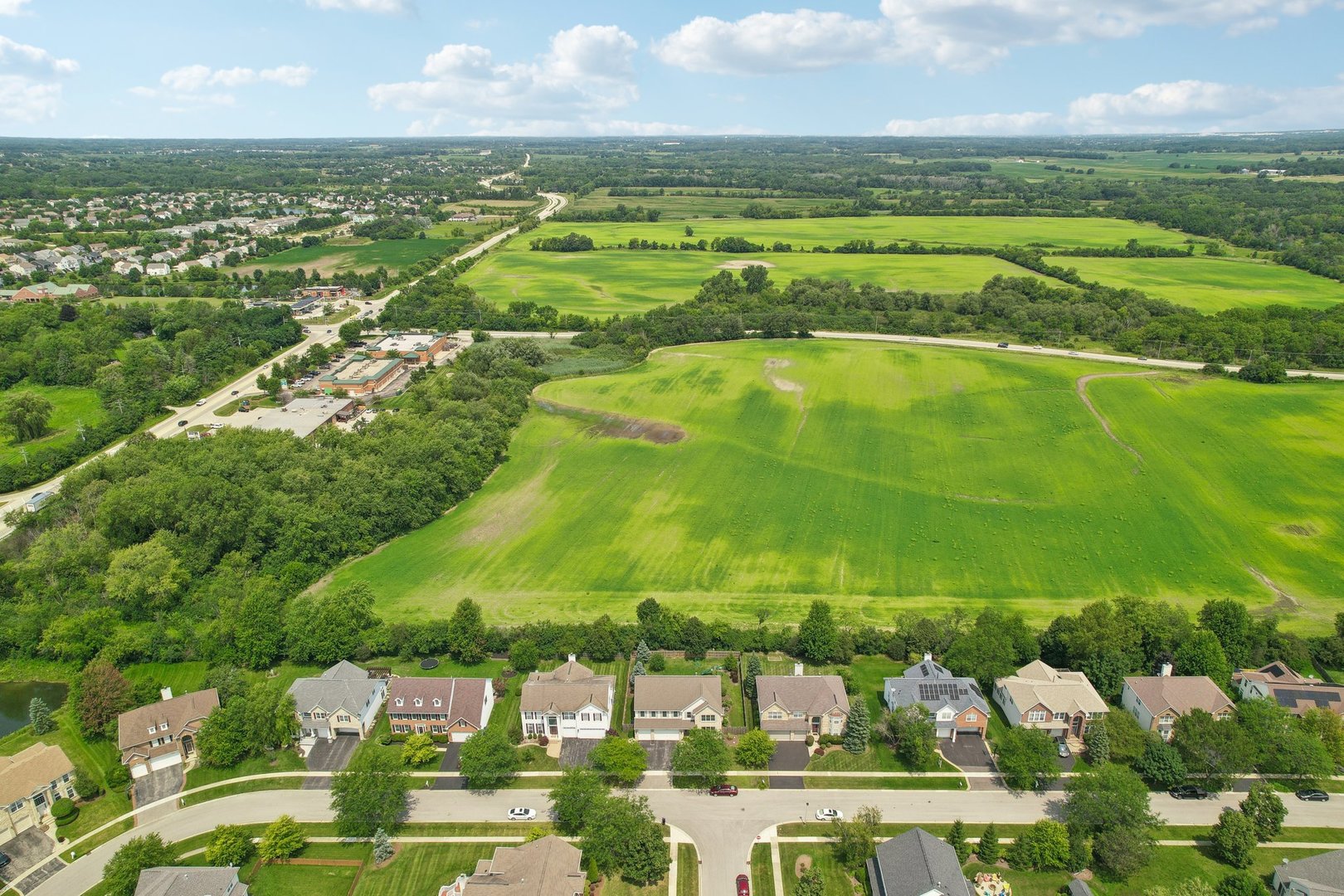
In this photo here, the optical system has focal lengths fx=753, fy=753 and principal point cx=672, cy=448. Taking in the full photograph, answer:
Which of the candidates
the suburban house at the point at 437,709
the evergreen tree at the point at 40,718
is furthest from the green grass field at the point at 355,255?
the suburban house at the point at 437,709

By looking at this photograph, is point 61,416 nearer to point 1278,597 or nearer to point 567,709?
point 567,709

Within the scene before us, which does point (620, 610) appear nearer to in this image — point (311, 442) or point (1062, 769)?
point (1062, 769)

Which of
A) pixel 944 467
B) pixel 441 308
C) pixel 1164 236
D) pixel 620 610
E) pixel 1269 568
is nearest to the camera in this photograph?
pixel 620 610

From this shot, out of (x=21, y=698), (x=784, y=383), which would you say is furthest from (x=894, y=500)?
(x=21, y=698)

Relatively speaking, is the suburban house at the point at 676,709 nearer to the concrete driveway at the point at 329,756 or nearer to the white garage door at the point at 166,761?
the concrete driveway at the point at 329,756

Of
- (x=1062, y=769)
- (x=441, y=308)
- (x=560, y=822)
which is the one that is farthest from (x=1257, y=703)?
(x=441, y=308)

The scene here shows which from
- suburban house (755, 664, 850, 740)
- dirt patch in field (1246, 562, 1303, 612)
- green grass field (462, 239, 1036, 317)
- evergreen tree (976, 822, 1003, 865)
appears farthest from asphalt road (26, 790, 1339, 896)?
green grass field (462, 239, 1036, 317)
